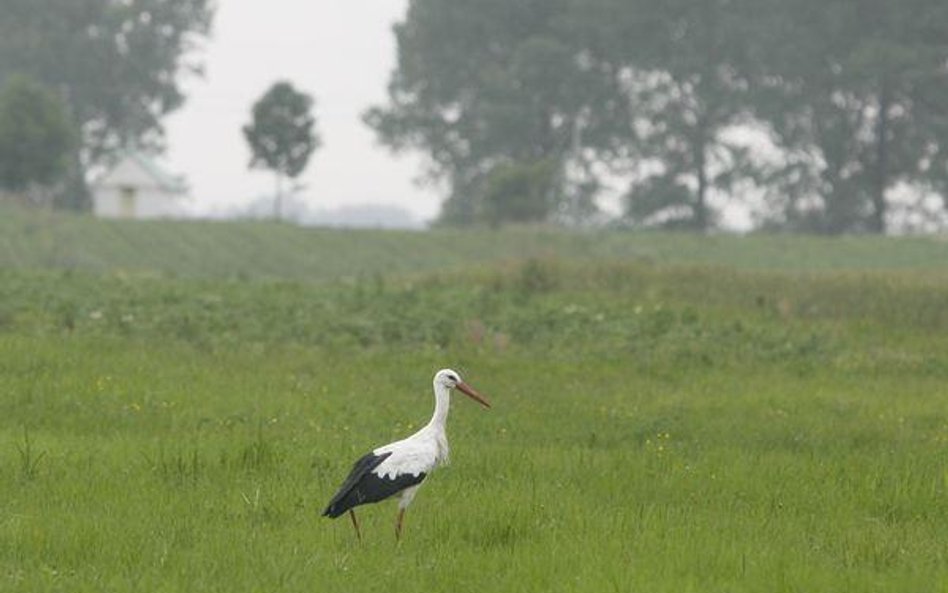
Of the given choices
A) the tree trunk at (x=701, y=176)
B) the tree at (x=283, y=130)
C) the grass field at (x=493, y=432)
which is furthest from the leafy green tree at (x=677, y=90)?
the grass field at (x=493, y=432)

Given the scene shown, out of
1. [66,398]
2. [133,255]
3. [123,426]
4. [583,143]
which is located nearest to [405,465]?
[123,426]

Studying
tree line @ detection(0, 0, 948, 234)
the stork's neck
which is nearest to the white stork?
the stork's neck

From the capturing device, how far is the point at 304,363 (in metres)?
23.8

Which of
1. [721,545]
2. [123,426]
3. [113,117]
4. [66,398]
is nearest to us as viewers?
[721,545]

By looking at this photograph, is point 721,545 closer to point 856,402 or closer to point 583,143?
point 856,402

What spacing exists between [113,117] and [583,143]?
A: 32.5 metres

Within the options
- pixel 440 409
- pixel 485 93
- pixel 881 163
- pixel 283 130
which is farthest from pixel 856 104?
pixel 440 409

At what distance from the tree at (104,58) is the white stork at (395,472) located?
85466mm

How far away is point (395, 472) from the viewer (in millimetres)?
11445

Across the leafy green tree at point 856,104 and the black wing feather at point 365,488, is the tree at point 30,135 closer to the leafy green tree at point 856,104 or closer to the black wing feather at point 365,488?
the leafy green tree at point 856,104

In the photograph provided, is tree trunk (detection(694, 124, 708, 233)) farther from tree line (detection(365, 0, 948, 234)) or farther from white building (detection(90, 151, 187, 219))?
white building (detection(90, 151, 187, 219))

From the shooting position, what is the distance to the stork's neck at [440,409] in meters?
12.1

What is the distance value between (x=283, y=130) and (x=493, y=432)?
6471 centimetres

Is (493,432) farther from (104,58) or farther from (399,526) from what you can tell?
(104,58)
